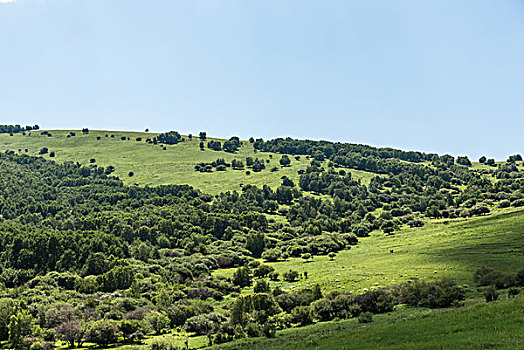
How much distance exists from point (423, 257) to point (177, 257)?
235ft

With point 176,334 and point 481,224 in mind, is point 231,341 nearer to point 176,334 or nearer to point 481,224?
point 176,334

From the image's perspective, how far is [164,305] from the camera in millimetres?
73562

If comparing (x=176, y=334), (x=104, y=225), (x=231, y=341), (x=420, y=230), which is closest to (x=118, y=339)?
(x=176, y=334)

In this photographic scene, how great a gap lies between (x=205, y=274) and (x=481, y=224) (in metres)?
84.1

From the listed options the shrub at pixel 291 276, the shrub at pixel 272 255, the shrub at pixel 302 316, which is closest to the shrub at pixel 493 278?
the shrub at pixel 302 316

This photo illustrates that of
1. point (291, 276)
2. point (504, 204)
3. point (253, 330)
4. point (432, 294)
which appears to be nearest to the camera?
point (432, 294)

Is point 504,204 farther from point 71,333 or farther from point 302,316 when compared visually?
point 71,333

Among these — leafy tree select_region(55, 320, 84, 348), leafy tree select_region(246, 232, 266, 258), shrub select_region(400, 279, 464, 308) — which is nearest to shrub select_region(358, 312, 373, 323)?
shrub select_region(400, 279, 464, 308)

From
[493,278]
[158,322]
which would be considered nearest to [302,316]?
[158,322]

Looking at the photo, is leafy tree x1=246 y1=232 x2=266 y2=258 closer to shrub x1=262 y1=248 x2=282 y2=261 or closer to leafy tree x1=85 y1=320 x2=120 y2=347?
shrub x1=262 y1=248 x2=282 y2=261

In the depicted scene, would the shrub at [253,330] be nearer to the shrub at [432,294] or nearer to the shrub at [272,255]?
the shrub at [432,294]

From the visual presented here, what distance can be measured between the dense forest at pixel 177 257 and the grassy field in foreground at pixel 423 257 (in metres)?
7.63

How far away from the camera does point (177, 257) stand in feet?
400

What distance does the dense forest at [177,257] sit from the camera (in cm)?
5544
